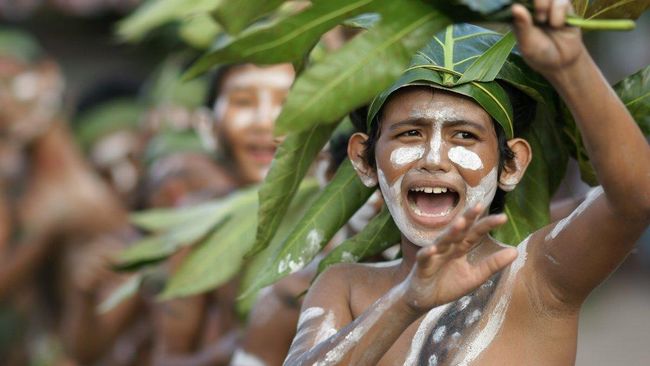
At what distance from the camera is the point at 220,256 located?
492 cm

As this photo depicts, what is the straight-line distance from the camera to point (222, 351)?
659 centimetres

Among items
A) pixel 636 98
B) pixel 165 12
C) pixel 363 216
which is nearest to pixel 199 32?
pixel 165 12

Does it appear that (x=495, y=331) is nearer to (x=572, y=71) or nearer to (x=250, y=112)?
(x=572, y=71)

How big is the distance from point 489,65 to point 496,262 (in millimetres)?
549

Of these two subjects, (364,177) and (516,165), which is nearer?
(516,165)

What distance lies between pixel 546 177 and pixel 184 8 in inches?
72.3

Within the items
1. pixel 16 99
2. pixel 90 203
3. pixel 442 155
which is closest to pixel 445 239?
pixel 442 155

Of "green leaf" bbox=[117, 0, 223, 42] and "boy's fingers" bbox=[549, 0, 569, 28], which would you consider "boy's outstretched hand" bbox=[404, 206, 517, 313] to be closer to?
"boy's fingers" bbox=[549, 0, 569, 28]

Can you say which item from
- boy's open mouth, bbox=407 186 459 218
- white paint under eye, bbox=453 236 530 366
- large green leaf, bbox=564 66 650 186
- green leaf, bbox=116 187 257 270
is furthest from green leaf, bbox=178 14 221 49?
→ white paint under eye, bbox=453 236 530 366

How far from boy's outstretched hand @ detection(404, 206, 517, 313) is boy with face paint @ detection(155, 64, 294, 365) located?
361 centimetres

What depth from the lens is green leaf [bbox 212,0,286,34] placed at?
303 cm

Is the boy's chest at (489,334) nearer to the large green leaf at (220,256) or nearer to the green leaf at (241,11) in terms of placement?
the green leaf at (241,11)

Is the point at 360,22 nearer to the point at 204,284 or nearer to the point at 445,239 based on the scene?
the point at 445,239

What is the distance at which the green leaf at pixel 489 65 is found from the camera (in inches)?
127
